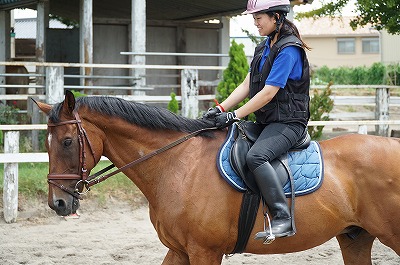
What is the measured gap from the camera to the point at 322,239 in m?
5.17

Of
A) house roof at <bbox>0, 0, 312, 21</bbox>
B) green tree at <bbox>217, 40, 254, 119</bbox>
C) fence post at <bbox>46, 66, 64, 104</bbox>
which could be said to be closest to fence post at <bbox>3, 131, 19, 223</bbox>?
fence post at <bbox>46, 66, 64, 104</bbox>

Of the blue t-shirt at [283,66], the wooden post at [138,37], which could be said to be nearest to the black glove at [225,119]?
the blue t-shirt at [283,66]

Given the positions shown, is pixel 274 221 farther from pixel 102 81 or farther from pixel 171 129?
pixel 102 81

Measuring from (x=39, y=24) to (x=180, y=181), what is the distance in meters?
11.3

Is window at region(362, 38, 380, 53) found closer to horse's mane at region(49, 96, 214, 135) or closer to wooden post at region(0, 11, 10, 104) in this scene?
wooden post at region(0, 11, 10, 104)

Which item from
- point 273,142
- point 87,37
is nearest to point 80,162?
point 273,142

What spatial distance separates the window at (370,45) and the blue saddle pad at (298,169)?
50.8 meters

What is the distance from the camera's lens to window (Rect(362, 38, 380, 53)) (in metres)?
54.0

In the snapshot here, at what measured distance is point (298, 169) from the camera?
5.07 meters

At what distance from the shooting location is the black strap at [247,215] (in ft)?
16.1

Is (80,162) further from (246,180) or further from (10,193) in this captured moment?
(10,193)

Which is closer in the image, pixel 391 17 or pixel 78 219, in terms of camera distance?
pixel 78 219

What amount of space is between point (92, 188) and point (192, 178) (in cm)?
508

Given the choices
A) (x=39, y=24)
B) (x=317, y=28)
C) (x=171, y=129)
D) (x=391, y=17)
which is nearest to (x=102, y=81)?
(x=39, y=24)
